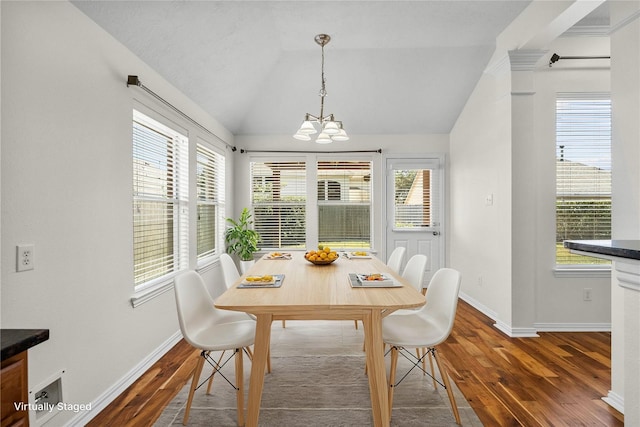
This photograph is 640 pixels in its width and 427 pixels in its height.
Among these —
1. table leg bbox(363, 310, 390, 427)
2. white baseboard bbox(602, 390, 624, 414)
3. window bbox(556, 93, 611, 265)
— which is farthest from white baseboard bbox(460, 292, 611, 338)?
table leg bbox(363, 310, 390, 427)

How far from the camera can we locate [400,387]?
2.34 metres

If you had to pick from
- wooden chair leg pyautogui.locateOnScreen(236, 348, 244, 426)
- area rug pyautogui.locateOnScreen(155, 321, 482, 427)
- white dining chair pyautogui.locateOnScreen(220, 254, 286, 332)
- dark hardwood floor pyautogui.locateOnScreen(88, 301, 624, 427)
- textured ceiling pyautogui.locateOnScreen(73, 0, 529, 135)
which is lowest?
dark hardwood floor pyautogui.locateOnScreen(88, 301, 624, 427)

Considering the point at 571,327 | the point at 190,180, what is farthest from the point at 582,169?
the point at 190,180

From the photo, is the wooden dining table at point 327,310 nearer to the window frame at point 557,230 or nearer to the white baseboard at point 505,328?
the white baseboard at point 505,328

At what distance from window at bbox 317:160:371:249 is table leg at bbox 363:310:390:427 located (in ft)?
12.0

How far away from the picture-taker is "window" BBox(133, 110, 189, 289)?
2.67 metres

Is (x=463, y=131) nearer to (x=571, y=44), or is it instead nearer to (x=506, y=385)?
(x=571, y=44)

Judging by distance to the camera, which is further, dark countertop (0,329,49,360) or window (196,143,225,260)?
window (196,143,225,260)

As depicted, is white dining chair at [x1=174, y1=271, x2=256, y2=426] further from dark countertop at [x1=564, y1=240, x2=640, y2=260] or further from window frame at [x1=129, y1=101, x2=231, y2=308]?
dark countertop at [x1=564, y1=240, x2=640, y2=260]

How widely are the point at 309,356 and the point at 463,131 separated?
12.2ft

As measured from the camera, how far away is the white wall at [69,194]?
5.08ft

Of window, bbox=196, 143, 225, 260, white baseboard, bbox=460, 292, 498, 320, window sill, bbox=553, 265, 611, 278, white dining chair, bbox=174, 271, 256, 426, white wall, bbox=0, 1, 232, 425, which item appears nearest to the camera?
white wall, bbox=0, 1, 232, 425

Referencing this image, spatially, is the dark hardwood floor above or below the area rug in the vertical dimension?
below

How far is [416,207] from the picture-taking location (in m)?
5.40
